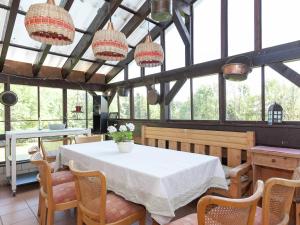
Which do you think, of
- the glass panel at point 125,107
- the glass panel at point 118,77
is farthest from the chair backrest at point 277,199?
the glass panel at point 118,77

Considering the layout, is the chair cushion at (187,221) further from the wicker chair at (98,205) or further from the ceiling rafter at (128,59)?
the ceiling rafter at (128,59)

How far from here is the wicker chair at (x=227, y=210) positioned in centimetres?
100

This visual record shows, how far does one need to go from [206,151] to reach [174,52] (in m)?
2.04

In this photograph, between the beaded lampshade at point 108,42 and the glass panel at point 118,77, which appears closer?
the beaded lampshade at point 108,42

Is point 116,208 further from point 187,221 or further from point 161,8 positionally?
point 161,8

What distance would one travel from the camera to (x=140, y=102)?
197 inches

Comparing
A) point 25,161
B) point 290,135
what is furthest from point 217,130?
point 25,161

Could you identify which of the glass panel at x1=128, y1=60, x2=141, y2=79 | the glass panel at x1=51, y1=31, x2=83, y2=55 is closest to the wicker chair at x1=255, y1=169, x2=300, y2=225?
the glass panel at x1=128, y1=60, x2=141, y2=79

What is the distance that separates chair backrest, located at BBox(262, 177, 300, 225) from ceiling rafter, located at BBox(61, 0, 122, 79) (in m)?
3.13

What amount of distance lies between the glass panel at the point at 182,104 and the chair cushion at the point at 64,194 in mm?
2494

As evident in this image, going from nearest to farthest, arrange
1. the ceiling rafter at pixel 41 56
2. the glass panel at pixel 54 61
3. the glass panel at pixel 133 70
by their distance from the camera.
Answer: the ceiling rafter at pixel 41 56 < the glass panel at pixel 54 61 < the glass panel at pixel 133 70

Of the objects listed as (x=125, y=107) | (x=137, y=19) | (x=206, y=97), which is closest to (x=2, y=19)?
(x=137, y=19)

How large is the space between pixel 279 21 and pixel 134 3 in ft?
7.67

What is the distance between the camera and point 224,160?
3.31 metres
